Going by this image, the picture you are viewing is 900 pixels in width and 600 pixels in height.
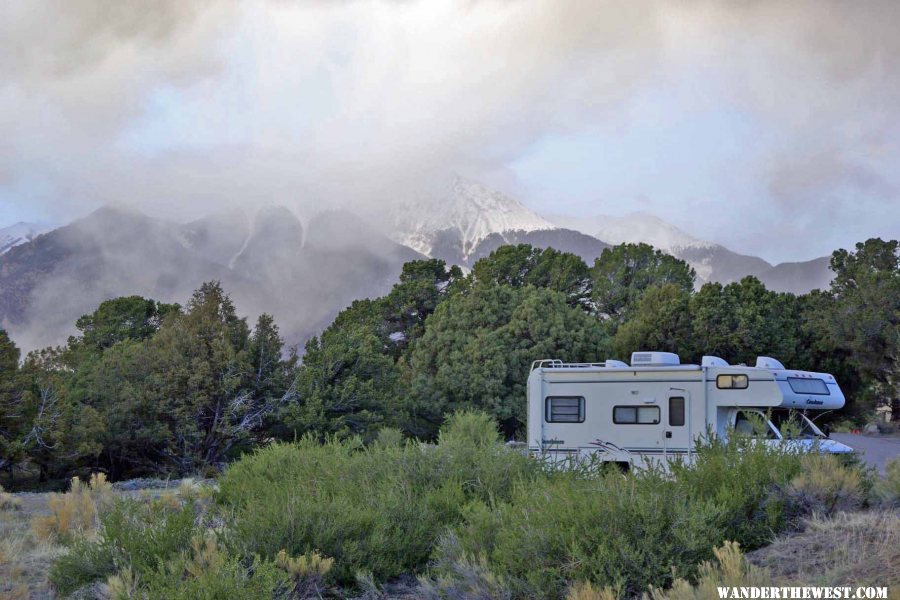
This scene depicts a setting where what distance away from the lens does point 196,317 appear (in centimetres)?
2784

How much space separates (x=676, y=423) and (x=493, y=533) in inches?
373

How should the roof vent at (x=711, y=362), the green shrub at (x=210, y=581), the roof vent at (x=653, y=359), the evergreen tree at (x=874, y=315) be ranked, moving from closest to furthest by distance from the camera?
the green shrub at (x=210, y=581), the roof vent at (x=711, y=362), the roof vent at (x=653, y=359), the evergreen tree at (x=874, y=315)

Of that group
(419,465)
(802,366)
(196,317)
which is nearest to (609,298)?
(802,366)

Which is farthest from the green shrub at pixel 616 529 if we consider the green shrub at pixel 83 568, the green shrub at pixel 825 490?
the green shrub at pixel 83 568

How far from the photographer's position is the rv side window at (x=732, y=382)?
50.0 feet

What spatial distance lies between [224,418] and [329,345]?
17.4 ft

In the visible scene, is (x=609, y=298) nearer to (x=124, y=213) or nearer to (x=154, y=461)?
(x=154, y=461)

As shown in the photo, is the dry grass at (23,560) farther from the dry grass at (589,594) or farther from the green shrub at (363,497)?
Answer: the dry grass at (589,594)

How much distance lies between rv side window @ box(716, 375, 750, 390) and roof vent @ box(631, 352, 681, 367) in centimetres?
118

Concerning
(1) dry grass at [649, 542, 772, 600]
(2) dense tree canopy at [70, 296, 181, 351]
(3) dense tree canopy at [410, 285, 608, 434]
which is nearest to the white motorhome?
(1) dry grass at [649, 542, 772, 600]

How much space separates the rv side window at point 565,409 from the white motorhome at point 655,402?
0.02 meters

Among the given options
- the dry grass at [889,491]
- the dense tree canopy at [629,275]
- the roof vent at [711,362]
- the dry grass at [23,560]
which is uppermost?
the dense tree canopy at [629,275]

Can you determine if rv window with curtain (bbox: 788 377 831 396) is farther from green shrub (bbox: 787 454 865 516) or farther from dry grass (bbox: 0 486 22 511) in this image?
dry grass (bbox: 0 486 22 511)

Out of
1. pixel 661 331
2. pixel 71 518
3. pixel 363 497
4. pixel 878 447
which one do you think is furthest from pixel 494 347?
pixel 363 497
